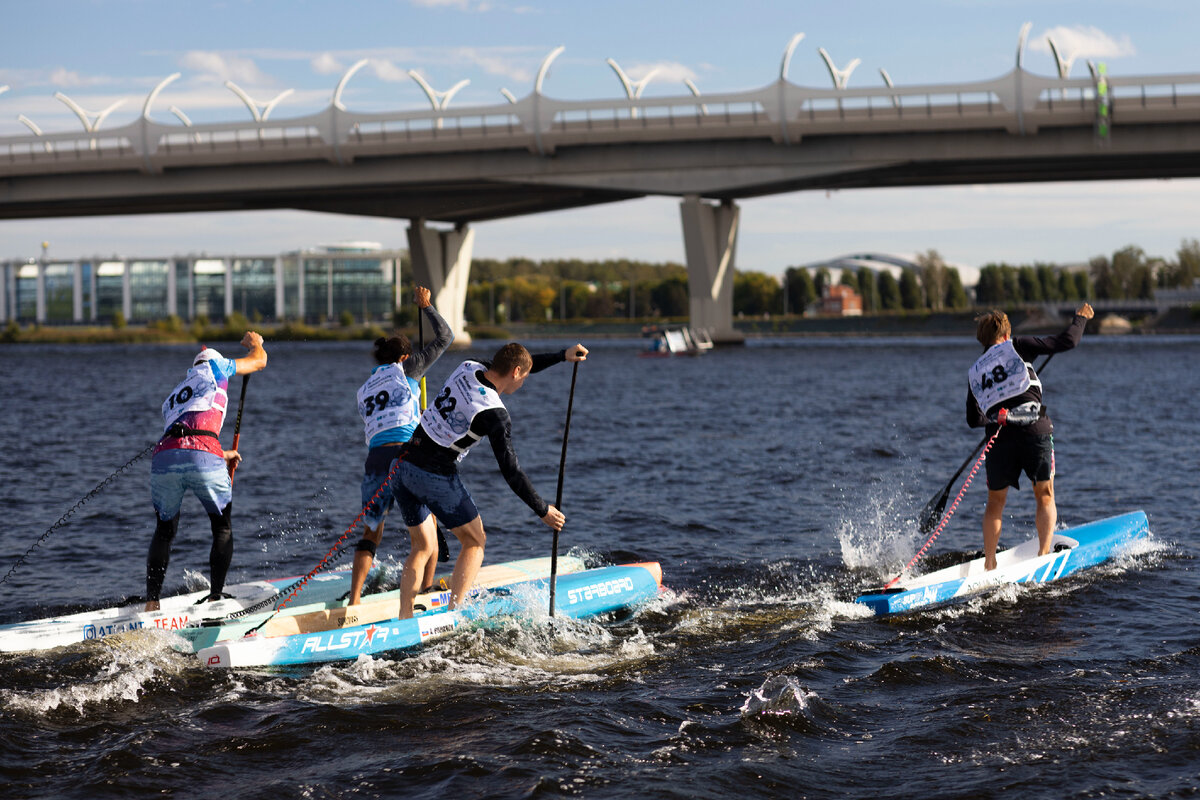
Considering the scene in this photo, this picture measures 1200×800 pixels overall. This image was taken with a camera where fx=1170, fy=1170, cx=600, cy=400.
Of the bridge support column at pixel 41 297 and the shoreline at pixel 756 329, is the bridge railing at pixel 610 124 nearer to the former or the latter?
the shoreline at pixel 756 329

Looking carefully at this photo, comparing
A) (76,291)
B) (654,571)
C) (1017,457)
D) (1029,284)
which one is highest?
(76,291)

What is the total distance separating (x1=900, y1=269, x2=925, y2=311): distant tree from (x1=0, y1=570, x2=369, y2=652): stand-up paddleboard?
147 metres

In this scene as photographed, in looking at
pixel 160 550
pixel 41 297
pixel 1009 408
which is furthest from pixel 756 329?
pixel 160 550

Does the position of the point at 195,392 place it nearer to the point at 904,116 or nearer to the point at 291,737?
the point at 291,737

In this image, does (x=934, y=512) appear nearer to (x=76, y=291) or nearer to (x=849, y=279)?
(x=76, y=291)

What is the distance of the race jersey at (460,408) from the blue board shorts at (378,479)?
1002 mm

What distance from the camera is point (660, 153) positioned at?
195 ft

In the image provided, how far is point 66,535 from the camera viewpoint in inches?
530

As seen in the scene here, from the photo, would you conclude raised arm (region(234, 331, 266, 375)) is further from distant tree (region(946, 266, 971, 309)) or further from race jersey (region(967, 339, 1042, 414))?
distant tree (region(946, 266, 971, 309))

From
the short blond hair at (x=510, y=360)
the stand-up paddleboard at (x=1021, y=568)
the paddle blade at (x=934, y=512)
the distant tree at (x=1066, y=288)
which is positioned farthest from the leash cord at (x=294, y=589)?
the distant tree at (x=1066, y=288)

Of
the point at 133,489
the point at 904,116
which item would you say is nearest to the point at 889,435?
the point at 133,489

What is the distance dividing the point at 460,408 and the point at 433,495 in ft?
2.24

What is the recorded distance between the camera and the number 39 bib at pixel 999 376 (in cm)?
980

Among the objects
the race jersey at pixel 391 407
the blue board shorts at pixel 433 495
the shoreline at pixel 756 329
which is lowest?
the blue board shorts at pixel 433 495
